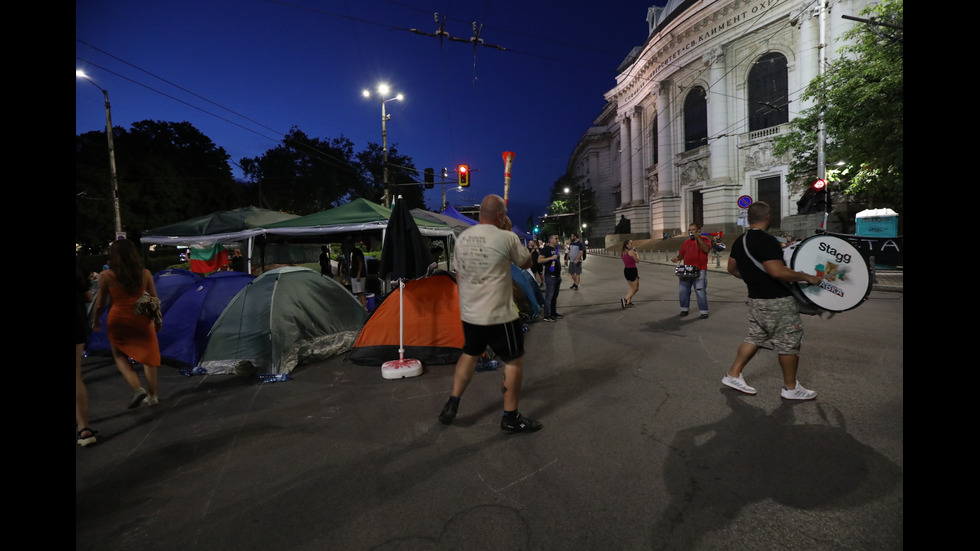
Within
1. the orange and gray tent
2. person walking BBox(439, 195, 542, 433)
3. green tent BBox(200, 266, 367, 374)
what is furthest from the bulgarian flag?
A: person walking BBox(439, 195, 542, 433)

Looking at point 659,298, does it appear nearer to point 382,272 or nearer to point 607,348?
point 607,348

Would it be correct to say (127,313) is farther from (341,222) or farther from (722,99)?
(722,99)

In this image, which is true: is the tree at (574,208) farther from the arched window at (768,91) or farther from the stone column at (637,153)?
the arched window at (768,91)

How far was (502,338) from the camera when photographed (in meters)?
3.42

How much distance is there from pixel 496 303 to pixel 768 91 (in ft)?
124

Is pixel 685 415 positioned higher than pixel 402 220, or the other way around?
pixel 402 220

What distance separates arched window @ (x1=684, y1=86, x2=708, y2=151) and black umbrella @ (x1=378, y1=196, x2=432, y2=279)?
37.5 meters

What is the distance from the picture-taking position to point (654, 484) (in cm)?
265

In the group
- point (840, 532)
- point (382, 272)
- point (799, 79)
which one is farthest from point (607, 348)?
point (799, 79)

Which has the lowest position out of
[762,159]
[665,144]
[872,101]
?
[872,101]

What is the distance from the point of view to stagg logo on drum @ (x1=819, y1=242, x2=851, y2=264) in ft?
12.3

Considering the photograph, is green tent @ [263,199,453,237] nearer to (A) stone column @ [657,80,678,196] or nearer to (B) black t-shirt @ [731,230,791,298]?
(B) black t-shirt @ [731,230,791,298]

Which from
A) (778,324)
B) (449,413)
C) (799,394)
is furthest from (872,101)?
(449,413)
